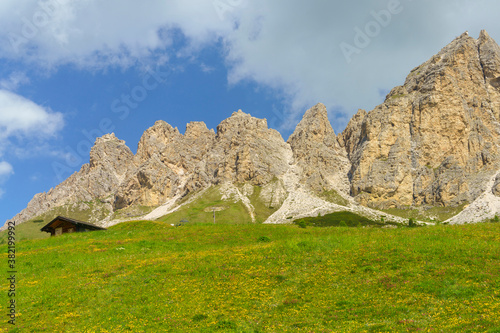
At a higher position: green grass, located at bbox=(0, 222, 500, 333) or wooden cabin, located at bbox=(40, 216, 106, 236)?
wooden cabin, located at bbox=(40, 216, 106, 236)

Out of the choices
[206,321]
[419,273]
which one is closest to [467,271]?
[419,273]

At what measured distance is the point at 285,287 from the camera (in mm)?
22656

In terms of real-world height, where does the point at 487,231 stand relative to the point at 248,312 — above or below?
above

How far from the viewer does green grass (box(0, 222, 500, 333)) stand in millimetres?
17641

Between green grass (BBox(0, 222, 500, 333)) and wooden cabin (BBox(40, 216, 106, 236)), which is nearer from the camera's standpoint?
green grass (BBox(0, 222, 500, 333))

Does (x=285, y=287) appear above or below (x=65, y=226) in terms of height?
below

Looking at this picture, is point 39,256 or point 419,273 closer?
point 419,273

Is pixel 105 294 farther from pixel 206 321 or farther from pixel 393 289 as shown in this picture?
pixel 393 289

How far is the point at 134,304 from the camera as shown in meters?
21.7

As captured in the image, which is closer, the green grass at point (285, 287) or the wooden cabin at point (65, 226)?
the green grass at point (285, 287)

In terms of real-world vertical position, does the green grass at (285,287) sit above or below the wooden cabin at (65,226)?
below

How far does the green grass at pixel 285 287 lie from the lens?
17641 mm

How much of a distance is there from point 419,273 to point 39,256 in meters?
35.9

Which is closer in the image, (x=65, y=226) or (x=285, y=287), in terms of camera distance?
(x=285, y=287)
